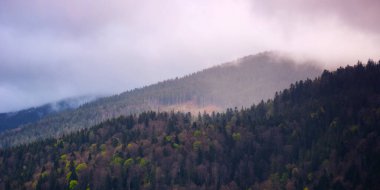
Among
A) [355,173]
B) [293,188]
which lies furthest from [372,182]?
[293,188]

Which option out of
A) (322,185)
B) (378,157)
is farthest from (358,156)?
(322,185)

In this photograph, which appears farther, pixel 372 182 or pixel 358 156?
pixel 358 156

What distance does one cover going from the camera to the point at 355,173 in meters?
190

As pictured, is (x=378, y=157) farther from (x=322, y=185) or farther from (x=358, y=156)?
(x=322, y=185)

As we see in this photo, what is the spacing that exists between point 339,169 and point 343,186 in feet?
40.3

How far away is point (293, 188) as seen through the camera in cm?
19950

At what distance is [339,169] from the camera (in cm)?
19912

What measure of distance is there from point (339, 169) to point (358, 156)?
8406 millimetres

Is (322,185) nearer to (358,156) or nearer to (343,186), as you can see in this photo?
(343,186)

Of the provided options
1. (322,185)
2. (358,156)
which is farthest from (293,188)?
(358,156)

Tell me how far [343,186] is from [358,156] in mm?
16784

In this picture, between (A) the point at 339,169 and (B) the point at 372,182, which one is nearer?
(B) the point at 372,182

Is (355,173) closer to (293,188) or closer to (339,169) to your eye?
(339,169)

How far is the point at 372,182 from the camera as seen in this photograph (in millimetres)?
183000
